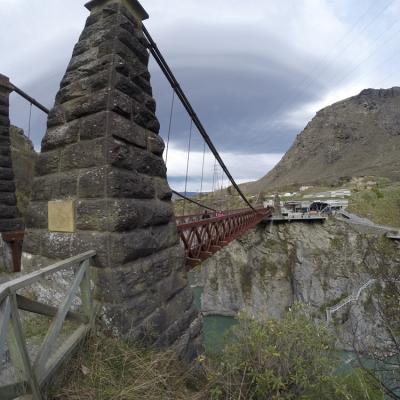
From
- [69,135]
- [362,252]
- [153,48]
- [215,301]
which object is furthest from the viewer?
[215,301]

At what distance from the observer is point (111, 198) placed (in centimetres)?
244

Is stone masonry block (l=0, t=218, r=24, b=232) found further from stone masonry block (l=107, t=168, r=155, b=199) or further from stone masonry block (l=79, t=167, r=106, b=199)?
stone masonry block (l=107, t=168, r=155, b=199)

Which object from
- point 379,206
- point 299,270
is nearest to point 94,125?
point 299,270

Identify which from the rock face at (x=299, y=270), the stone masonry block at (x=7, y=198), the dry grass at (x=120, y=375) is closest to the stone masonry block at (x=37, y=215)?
the dry grass at (x=120, y=375)

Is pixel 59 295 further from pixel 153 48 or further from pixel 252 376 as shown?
pixel 153 48

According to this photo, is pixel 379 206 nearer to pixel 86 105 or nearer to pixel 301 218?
pixel 301 218

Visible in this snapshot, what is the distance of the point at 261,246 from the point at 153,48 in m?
24.4

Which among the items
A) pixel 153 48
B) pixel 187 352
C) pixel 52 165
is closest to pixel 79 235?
pixel 52 165

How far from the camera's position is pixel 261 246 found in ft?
87.3

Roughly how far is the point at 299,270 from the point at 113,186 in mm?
24388

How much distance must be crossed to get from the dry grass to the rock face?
59.1 feet

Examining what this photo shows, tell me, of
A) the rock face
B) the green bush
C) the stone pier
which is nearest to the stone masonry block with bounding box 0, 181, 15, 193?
the stone pier

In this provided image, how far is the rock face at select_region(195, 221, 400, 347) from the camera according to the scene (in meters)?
20.5

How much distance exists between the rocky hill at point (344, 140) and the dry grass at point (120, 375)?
95701mm
